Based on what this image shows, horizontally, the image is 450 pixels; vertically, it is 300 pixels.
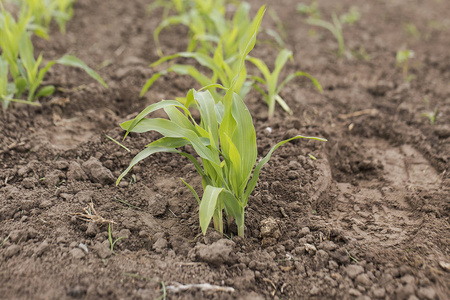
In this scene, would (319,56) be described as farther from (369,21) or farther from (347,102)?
(369,21)

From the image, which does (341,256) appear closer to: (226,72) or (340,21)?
(226,72)

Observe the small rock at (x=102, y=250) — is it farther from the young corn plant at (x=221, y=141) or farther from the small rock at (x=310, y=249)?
the small rock at (x=310, y=249)

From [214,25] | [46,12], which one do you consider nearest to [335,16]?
[214,25]

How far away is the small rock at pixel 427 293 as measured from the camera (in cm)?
152

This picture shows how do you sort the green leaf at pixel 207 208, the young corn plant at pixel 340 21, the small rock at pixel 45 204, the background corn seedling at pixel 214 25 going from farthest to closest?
the young corn plant at pixel 340 21 < the background corn seedling at pixel 214 25 < the small rock at pixel 45 204 < the green leaf at pixel 207 208

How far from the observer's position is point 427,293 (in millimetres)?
1524

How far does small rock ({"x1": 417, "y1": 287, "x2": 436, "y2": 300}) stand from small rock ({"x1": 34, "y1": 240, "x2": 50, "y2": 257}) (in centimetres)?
145

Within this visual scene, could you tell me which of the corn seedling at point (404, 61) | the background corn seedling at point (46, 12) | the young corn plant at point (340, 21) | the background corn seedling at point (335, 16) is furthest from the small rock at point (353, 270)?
the background corn seedling at point (46, 12)

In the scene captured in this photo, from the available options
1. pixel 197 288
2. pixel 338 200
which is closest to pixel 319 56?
pixel 338 200

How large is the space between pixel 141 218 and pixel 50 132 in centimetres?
101

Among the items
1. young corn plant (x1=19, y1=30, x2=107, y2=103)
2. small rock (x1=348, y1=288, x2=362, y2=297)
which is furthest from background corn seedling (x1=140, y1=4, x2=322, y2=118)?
small rock (x1=348, y1=288, x2=362, y2=297)

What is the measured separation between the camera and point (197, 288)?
61.6 inches

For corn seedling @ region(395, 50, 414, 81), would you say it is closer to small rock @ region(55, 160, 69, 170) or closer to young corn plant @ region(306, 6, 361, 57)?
young corn plant @ region(306, 6, 361, 57)

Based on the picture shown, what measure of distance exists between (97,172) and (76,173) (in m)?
0.10
